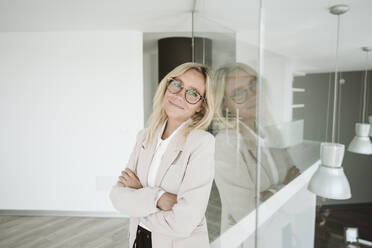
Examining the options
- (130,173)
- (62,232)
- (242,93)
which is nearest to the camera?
(242,93)

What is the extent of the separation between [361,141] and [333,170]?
88mm

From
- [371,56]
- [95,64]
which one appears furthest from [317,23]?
[95,64]

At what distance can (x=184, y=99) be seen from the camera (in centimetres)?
138

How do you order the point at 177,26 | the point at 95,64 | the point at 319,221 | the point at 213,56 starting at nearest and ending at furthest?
the point at 319,221 < the point at 213,56 < the point at 177,26 < the point at 95,64

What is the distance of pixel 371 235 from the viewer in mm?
406

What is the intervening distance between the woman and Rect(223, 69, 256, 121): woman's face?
143 mm

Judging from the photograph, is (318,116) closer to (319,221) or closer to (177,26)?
(319,221)

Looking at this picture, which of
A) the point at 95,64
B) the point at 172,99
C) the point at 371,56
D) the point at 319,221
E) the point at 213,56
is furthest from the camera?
the point at 95,64

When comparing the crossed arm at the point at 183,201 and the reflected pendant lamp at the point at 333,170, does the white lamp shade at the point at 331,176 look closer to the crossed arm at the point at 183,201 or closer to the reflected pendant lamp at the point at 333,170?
the reflected pendant lamp at the point at 333,170

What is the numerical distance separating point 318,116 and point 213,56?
4.59 feet

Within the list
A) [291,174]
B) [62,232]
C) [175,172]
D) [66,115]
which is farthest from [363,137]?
[66,115]

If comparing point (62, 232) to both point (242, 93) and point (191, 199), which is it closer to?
point (191, 199)

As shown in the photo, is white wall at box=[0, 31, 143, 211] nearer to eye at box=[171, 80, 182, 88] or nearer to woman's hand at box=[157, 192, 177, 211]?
eye at box=[171, 80, 182, 88]

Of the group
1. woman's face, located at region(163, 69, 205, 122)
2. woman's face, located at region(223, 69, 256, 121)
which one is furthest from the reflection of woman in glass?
woman's face, located at region(163, 69, 205, 122)
